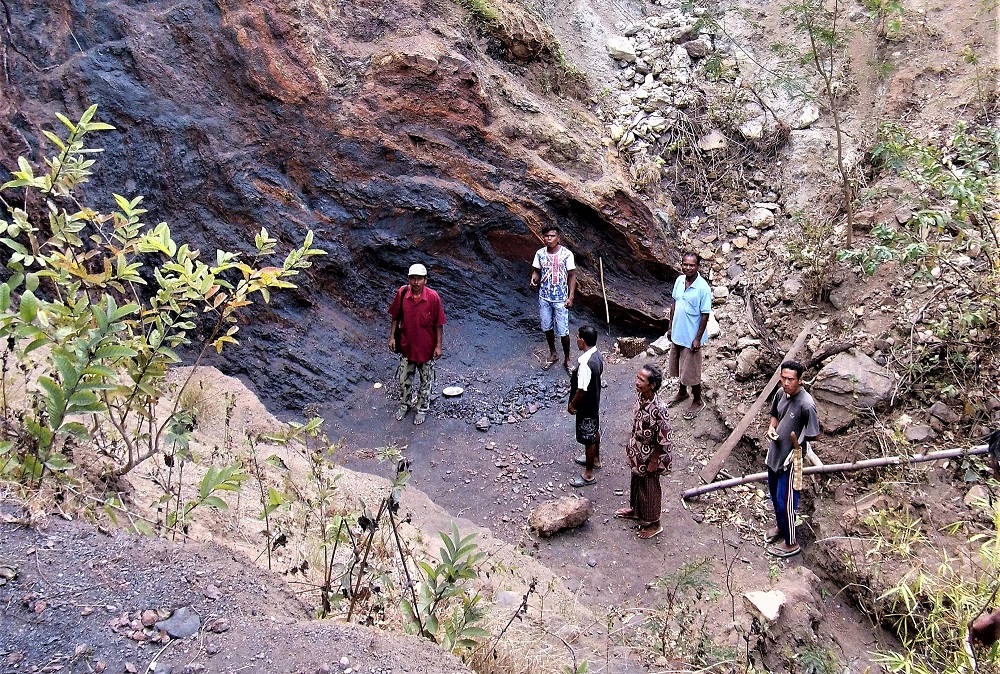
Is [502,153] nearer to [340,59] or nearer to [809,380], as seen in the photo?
[340,59]

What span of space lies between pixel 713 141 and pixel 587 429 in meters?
5.09

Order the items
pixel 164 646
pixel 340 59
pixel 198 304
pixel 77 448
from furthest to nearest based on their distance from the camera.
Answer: pixel 340 59, pixel 198 304, pixel 77 448, pixel 164 646

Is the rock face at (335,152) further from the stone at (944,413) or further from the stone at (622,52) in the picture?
the stone at (944,413)

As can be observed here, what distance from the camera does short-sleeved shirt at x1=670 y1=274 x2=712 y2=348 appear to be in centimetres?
598

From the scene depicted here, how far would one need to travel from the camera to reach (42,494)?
2.65 m

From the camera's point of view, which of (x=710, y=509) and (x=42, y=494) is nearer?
(x=42, y=494)

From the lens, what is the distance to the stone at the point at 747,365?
6281mm

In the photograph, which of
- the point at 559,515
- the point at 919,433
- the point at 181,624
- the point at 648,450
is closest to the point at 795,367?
the point at 648,450

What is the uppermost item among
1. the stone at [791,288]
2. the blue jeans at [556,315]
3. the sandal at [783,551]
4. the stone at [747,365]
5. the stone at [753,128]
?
the stone at [753,128]

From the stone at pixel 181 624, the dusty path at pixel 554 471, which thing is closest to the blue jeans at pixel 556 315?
the dusty path at pixel 554 471

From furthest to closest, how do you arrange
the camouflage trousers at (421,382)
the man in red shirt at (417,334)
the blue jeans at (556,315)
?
the blue jeans at (556,315)
the camouflage trousers at (421,382)
the man in red shirt at (417,334)

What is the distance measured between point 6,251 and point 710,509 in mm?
6199

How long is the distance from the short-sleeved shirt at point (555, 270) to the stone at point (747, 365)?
1802 mm

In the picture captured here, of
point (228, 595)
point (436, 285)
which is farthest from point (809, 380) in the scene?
point (228, 595)
